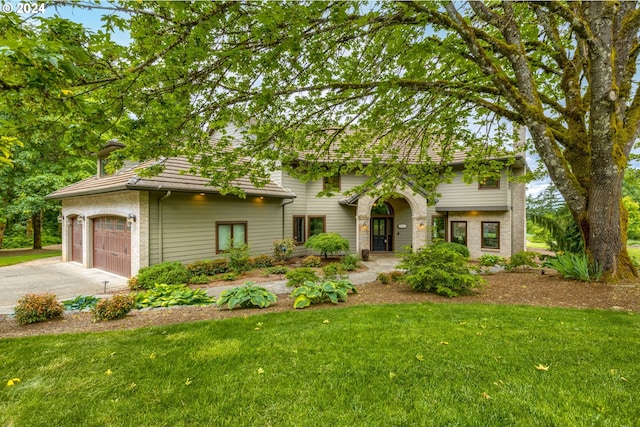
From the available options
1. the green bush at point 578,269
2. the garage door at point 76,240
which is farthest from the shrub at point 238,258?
the green bush at point 578,269

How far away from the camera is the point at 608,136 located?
20.0 feet

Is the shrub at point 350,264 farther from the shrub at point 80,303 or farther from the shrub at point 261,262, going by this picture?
the shrub at point 80,303

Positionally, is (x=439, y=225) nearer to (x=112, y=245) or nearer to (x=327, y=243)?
(x=327, y=243)

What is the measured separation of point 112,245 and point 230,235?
4.53 metres

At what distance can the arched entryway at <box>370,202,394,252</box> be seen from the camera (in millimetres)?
16625

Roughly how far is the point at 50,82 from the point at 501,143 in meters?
11.1

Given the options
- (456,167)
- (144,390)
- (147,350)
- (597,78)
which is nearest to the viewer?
(144,390)

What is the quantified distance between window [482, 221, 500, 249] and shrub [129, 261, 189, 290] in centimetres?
1416

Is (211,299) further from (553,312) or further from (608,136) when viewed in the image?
(608,136)

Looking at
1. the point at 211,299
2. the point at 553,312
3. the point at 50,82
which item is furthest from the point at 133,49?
the point at 553,312

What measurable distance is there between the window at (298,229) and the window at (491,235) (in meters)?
9.65

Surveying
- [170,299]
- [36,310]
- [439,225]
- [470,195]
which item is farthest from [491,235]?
[36,310]

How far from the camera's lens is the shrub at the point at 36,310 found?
534 centimetres

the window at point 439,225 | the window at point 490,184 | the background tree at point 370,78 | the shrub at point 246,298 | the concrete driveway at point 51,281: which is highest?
the background tree at point 370,78
